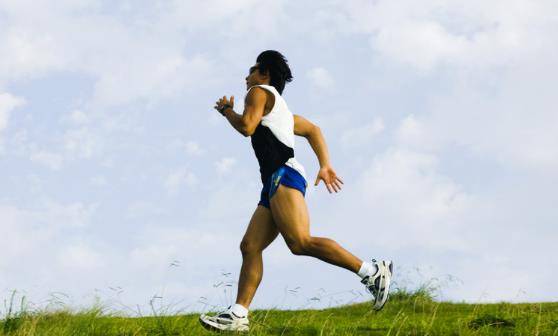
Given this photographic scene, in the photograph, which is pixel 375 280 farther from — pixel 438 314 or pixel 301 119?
pixel 438 314

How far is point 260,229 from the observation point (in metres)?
6.04

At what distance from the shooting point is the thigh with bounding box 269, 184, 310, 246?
5816 millimetres

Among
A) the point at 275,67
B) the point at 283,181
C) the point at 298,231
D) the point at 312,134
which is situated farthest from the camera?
the point at 312,134

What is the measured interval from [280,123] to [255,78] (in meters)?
0.49

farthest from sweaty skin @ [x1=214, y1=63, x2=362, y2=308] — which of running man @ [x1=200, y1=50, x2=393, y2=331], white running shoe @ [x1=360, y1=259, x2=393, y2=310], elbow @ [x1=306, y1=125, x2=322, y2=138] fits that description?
elbow @ [x1=306, y1=125, x2=322, y2=138]

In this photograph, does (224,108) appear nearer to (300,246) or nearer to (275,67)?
(275,67)

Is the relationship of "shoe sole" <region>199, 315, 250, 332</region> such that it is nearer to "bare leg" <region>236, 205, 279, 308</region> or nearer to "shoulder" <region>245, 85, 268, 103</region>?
"bare leg" <region>236, 205, 279, 308</region>

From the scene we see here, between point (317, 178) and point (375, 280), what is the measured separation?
986 mm

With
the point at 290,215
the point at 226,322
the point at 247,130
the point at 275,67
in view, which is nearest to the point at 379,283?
the point at 290,215

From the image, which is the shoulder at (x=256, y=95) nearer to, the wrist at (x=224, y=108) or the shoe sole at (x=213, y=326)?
the wrist at (x=224, y=108)

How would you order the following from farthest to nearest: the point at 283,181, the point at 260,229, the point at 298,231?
the point at 260,229, the point at 283,181, the point at 298,231

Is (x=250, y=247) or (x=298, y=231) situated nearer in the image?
(x=298, y=231)

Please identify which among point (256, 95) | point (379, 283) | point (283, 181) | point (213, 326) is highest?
point (256, 95)

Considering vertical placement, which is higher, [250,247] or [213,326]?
[250,247]
